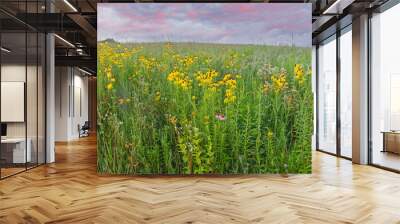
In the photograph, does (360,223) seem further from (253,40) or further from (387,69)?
(387,69)

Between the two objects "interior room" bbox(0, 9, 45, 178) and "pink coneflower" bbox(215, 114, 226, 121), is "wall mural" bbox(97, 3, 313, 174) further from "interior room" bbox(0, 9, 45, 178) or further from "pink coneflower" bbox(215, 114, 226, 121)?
"interior room" bbox(0, 9, 45, 178)

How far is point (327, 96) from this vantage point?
423 inches

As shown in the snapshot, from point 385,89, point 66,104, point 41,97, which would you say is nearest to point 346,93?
point 385,89

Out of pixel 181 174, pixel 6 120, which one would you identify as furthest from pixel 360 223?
pixel 6 120

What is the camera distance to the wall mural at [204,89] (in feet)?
21.9

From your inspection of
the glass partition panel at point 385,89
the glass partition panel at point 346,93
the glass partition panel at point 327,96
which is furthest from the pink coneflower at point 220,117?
the glass partition panel at point 327,96

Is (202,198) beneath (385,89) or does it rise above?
beneath

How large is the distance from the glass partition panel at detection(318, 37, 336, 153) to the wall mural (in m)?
3.83

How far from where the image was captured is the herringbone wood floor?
13.3 ft

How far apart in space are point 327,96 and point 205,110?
5262 mm

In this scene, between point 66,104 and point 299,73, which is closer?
point 299,73

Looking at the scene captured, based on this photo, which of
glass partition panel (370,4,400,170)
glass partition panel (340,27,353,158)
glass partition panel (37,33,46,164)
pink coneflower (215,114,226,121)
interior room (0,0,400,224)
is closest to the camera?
interior room (0,0,400,224)

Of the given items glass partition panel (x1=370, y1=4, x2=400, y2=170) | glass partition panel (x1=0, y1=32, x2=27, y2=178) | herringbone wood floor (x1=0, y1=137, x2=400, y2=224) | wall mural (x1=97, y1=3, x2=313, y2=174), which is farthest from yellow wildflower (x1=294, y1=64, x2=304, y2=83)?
glass partition panel (x1=0, y1=32, x2=27, y2=178)

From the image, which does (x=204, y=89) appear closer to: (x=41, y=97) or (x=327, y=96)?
(x=41, y=97)
